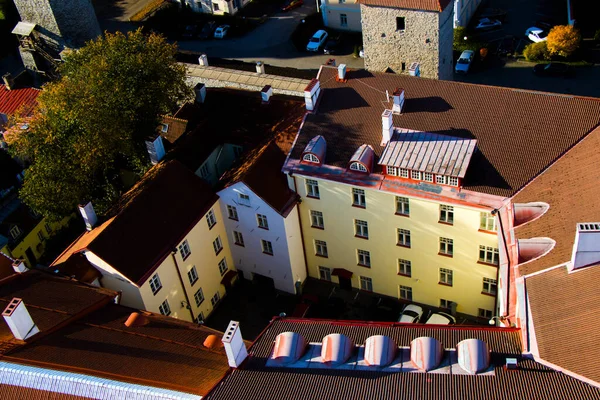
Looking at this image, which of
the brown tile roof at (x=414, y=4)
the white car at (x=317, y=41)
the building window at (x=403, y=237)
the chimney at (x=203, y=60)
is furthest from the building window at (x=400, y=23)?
the white car at (x=317, y=41)

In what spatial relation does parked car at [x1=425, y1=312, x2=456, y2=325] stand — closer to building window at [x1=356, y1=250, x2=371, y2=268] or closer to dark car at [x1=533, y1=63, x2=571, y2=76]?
building window at [x1=356, y1=250, x2=371, y2=268]

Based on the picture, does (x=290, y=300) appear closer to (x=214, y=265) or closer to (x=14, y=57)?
(x=214, y=265)

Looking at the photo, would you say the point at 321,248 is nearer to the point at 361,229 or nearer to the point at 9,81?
the point at 361,229

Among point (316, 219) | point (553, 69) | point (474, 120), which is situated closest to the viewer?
point (474, 120)

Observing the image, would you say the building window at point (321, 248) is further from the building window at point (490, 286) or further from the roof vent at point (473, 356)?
the roof vent at point (473, 356)

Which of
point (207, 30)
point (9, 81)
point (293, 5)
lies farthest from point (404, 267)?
point (293, 5)

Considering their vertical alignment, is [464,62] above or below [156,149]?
below

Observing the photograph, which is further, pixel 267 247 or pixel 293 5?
pixel 293 5
